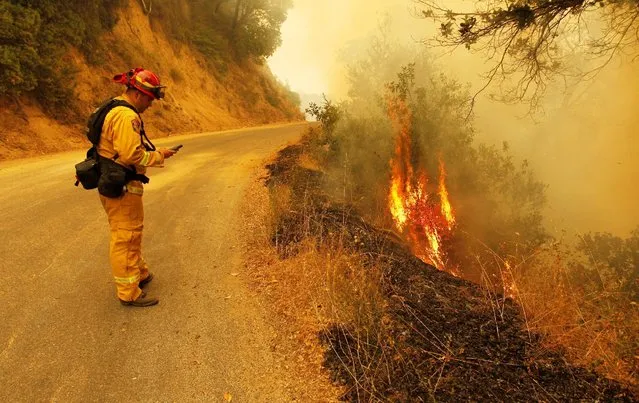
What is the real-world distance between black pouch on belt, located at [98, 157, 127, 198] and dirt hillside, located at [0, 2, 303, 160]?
29.7ft

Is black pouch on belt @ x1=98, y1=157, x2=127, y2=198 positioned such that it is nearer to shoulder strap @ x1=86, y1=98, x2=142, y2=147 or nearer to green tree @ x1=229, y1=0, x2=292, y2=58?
shoulder strap @ x1=86, y1=98, x2=142, y2=147

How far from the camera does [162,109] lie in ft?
57.8

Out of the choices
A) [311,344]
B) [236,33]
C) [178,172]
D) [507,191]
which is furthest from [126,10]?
[311,344]

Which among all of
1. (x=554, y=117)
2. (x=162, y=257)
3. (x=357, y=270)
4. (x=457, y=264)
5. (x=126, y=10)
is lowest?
(x=457, y=264)

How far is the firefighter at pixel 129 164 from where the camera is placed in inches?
147

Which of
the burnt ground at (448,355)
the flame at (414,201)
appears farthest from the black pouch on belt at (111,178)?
the flame at (414,201)

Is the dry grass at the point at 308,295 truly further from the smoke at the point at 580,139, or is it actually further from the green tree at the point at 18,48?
the smoke at the point at 580,139

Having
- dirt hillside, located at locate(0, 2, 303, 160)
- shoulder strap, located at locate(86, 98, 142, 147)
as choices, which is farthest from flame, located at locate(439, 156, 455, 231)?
dirt hillside, located at locate(0, 2, 303, 160)

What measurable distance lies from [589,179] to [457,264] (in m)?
13.6

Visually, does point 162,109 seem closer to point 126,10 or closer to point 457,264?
point 126,10

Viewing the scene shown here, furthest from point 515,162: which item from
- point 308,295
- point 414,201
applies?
point 308,295

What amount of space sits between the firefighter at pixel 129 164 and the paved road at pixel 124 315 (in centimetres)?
31

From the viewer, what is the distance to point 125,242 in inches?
154

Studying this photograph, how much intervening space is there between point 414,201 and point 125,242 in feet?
24.3
